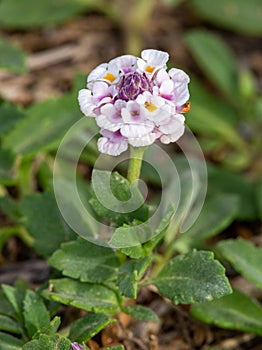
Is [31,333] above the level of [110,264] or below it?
below

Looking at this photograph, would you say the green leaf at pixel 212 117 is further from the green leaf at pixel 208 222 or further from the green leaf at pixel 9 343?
the green leaf at pixel 9 343

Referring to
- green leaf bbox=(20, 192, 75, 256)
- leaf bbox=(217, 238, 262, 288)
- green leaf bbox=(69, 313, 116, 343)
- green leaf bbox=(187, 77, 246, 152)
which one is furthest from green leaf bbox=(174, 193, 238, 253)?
green leaf bbox=(187, 77, 246, 152)

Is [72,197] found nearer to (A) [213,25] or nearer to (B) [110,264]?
(B) [110,264]

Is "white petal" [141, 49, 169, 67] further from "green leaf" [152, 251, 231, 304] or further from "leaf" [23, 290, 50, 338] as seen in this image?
"leaf" [23, 290, 50, 338]

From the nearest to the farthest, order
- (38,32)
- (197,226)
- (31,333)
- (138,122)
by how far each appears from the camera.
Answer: (138,122) < (31,333) < (197,226) < (38,32)

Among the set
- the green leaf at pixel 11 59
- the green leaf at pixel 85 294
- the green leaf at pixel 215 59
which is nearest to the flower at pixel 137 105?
the green leaf at pixel 85 294

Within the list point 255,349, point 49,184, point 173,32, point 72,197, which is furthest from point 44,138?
point 173,32

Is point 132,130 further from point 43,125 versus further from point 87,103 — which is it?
point 43,125
